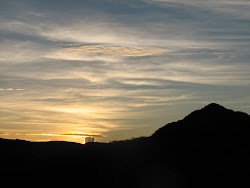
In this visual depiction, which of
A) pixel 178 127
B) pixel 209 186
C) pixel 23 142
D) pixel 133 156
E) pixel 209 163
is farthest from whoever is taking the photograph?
pixel 23 142

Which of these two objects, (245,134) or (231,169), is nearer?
(231,169)

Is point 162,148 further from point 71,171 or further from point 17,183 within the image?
point 17,183

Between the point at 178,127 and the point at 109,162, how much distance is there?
8773mm

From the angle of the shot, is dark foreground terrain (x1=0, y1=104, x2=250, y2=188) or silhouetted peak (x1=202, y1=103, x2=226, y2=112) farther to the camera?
silhouetted peak (x1=202, y1=103, x2=226, y2=112)

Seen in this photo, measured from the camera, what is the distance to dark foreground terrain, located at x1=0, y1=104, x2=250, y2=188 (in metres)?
33.5

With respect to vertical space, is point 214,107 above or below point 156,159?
above

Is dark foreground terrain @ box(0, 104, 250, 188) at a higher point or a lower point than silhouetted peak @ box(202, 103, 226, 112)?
lower

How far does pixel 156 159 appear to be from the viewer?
3609 cm

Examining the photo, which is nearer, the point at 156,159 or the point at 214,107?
the point at 156,159

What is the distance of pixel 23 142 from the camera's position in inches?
1729

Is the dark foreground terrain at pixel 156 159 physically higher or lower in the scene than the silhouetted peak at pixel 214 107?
lower

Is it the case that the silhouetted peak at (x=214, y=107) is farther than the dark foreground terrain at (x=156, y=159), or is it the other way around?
the silhouetted peak at (x=214, y=107)

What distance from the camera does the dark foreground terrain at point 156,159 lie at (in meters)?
33.5

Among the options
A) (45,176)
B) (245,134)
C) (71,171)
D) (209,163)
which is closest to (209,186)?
(209,163)
